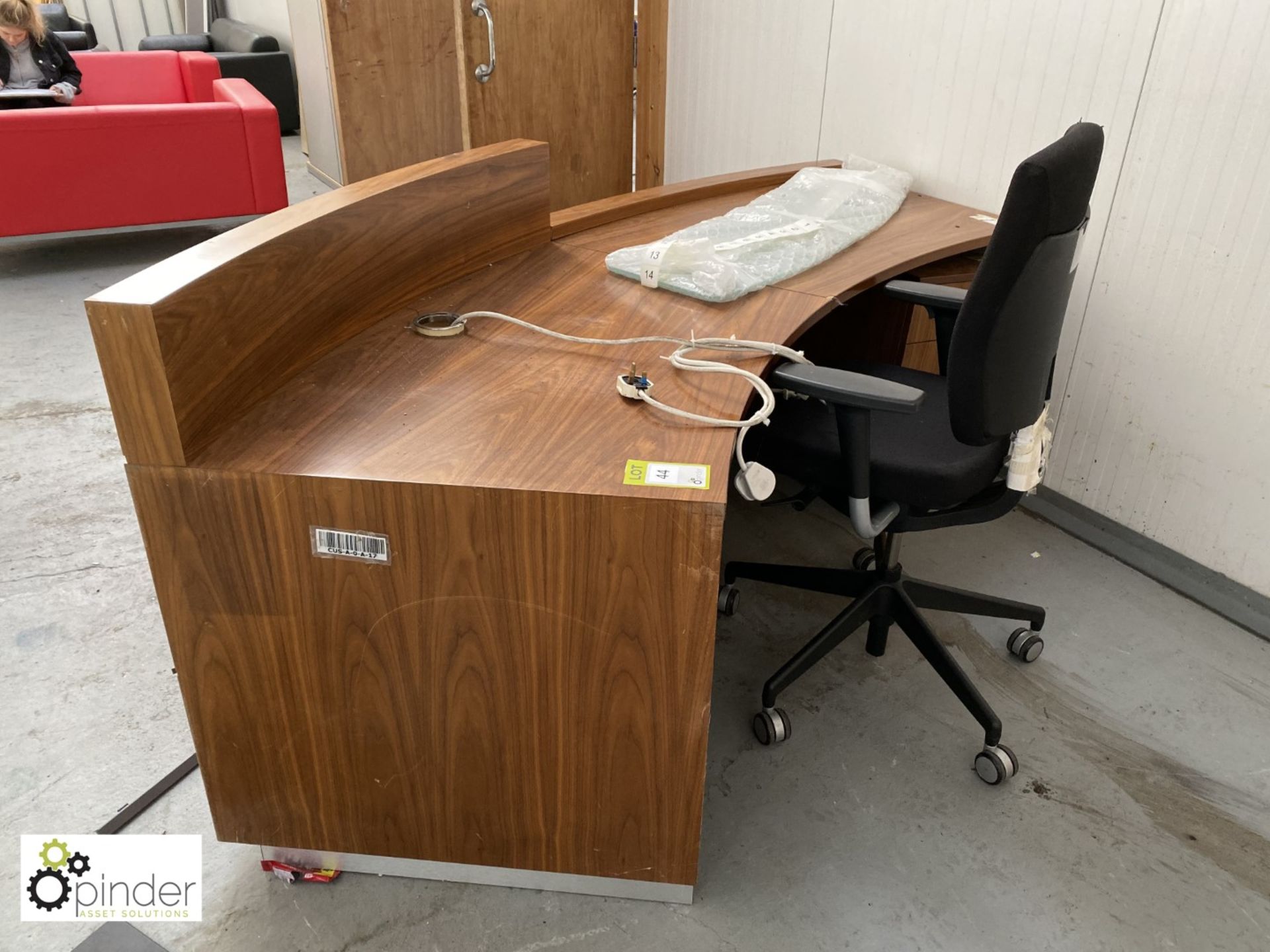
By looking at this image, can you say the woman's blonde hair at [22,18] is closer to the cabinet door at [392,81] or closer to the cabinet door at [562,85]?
the cabinet door at [392,81]

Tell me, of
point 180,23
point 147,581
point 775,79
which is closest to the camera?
point 147,581

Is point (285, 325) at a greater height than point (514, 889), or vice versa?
point (285, 325)

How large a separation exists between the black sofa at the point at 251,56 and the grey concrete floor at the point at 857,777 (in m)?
4.68

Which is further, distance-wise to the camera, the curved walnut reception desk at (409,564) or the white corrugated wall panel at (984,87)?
the white corrugated wall panel at (984,87)

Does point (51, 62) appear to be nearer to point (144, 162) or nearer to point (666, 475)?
point (144, 162)

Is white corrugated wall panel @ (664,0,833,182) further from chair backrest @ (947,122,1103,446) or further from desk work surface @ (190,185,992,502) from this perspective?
chair backrest @ (947,122,1103,446)

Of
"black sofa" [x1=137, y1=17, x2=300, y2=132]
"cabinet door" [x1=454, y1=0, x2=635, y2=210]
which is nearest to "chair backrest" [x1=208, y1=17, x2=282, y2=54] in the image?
"black sofa" [x1=137, y1=17, x2=300, y2=132]

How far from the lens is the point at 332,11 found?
4.53 m

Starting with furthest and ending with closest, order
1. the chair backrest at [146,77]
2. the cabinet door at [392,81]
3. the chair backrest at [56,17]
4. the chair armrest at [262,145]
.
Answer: the chair backrest at [56,17] < the chair backrest at [146,77] < the cabinet door at [392,81] < the chair armrest at [262,145]

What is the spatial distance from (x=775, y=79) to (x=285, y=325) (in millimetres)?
2203

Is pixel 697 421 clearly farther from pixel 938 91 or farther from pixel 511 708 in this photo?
pixel 938 91

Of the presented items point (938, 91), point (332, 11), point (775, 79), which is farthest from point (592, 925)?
point (332, 11)

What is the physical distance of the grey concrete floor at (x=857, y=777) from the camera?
146 centimetres

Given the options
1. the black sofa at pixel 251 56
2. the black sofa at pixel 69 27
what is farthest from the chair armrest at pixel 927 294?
the black sofa at pixel 69 27
